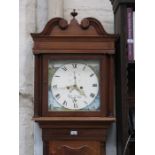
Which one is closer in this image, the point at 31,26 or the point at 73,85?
the point at 73,85

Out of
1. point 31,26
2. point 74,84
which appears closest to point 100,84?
point 74,84

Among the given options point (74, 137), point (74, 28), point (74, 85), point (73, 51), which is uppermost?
point (74, 28)

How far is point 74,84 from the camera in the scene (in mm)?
1693

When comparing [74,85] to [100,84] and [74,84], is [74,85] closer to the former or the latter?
[74,84]

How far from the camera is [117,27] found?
5.82ft

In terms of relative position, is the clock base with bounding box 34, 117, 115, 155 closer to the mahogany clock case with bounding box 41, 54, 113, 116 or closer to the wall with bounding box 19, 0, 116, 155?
the mahogany clock case with bounding box 41, 54, 113, 116

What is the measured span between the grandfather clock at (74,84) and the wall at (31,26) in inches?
Answer: 9.1

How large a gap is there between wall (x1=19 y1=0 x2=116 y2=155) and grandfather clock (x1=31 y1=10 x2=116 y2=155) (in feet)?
0.76

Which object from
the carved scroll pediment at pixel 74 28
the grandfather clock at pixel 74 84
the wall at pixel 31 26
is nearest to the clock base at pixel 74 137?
the grandfather clock at pixel 74 84

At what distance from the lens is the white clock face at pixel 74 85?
5.54 ft

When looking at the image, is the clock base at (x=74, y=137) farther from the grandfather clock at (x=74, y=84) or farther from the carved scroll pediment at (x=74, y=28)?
the carved scroll pediment at (x=74, y=28)

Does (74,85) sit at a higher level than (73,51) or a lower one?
lower
